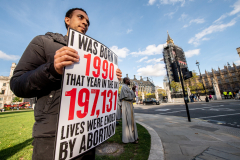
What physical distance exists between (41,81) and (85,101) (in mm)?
359

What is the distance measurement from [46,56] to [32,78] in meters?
0.33

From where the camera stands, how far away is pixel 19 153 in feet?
8.96

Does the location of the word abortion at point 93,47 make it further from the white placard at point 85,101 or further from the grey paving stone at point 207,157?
the grey paving stone at point 207,157

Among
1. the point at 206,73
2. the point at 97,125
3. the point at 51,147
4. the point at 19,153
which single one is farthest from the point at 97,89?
the point at 206,73

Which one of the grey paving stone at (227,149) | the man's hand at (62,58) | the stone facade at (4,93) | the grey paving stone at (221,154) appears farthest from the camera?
the stone facade at (4,93)

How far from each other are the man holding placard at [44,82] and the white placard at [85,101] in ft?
0.24

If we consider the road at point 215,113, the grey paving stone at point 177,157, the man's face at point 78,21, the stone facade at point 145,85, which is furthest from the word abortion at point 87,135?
the stone facade at point 145,85

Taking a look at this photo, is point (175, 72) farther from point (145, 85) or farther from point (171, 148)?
point (145, 85)

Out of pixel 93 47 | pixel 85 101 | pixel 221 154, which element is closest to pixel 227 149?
pixel 221 154

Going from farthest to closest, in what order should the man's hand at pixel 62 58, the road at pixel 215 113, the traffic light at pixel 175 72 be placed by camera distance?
the traffic light at pixel 175 72
the road at pixel 215 113
the man's hand at pixel 62 58

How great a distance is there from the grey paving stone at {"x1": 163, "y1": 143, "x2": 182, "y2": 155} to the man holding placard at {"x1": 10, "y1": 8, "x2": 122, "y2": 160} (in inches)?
90.2

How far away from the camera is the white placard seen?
29.2 inches

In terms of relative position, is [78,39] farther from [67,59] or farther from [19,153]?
[19,153]

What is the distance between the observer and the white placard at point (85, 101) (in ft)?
2.43
